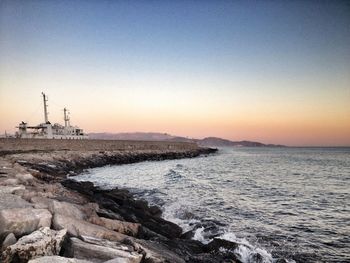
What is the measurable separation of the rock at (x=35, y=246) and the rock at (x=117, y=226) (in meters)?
2.47

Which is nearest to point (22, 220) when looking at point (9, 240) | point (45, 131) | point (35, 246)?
point (9, 240)

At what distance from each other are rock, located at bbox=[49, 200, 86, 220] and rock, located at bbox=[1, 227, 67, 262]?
75.2 inches

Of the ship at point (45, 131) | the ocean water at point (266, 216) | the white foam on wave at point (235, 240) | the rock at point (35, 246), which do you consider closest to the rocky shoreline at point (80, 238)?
the rock at point (35, 246)

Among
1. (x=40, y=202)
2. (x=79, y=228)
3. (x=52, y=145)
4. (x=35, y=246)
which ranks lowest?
(x=79, y=228)

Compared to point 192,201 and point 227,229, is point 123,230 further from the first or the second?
point 192,201

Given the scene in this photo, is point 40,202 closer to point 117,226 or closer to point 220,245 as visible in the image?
point 117,226

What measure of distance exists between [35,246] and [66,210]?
272cm

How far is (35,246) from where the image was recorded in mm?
5582

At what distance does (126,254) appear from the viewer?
6.15m

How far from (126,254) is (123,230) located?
277 cm

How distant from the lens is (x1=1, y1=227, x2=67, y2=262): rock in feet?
17.7

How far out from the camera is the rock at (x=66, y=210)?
807 centimetres

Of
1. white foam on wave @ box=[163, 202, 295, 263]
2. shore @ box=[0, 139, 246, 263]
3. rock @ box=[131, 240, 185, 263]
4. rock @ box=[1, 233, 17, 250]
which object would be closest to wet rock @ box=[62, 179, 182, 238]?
shore @ box=[0, 139, 246, 263]

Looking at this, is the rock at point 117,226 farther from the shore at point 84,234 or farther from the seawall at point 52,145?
the seawall at point 52,145
